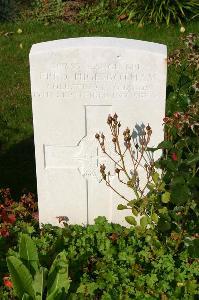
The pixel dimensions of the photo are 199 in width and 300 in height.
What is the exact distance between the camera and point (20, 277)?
298 cm

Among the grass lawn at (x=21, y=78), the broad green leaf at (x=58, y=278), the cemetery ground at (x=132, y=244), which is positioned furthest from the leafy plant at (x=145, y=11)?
the broad green leaf at (x=58, y=278)

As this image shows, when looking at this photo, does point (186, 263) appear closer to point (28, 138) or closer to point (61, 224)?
point (61, 224)

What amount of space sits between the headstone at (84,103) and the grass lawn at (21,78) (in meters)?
0.98

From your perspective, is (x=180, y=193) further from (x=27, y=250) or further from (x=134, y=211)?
(x=27, y=250)

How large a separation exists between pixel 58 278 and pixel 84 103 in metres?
1.08

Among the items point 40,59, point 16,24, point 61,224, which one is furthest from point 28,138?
point 16,24

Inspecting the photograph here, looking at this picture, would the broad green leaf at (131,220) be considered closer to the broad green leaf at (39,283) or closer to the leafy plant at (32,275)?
the leafy plant at (32,275)

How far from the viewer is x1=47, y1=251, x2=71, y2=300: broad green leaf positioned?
9.85 feet

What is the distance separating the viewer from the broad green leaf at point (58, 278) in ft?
9.85

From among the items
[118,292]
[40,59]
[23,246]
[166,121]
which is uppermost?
[40,59]

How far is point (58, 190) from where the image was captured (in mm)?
3730

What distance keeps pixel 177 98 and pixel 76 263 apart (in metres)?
1.23

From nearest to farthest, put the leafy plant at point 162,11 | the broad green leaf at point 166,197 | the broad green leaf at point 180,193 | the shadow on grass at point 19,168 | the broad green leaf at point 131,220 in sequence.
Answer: the broad green leaf at point 180,193, the broad green leaf at point 166,197, the broad green leaf at point 131,220, the shadow on grass at point 19,168, the leafy plant at point 162,11

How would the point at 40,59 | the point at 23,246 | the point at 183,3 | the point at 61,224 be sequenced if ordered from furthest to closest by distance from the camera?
1. the point at 183,3
2. the point at 61,224
3. the point at 40,59
4. the point at 23,246
